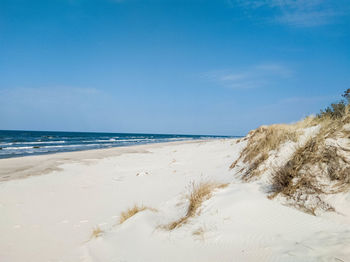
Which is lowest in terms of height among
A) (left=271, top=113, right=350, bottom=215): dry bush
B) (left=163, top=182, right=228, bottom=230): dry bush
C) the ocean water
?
the ocean water

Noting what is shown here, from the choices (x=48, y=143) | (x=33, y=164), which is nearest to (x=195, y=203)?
(x=33, y=164)

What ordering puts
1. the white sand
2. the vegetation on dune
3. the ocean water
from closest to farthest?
the white sand, the vegetation on dune, the ocean water

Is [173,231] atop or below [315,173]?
below

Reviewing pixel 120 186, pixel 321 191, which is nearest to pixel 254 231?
pixel 321 191

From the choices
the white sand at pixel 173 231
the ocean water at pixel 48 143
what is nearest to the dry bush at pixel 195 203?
the white sand at pixel 173 231

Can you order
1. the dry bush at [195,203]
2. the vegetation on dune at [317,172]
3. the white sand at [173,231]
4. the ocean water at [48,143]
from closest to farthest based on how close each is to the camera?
the white sand at [173,231], the vegetation on dune at [317,172], the dry bush at [195,203], the ocean water at [48,143]

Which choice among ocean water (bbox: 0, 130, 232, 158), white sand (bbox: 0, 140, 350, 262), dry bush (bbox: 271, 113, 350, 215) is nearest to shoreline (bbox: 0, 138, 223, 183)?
white sand (bbox: 0, 140, 350, 262)

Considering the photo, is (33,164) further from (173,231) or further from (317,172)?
(317,172)

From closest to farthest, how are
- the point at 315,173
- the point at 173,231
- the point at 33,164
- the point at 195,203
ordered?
the point at 173,231, the point at 315,173, the point at 195,203, the point at 33,164

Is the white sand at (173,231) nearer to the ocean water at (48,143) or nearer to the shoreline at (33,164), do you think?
the shoreline at (33,164)

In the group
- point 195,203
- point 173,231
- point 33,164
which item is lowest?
point 33,164

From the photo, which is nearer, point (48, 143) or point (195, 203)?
point (195, 203)

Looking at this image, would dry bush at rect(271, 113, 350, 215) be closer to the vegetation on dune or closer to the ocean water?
the vegetation on dune

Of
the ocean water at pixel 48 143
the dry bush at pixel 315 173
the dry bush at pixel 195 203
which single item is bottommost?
the ocean water at pixel 48 143
